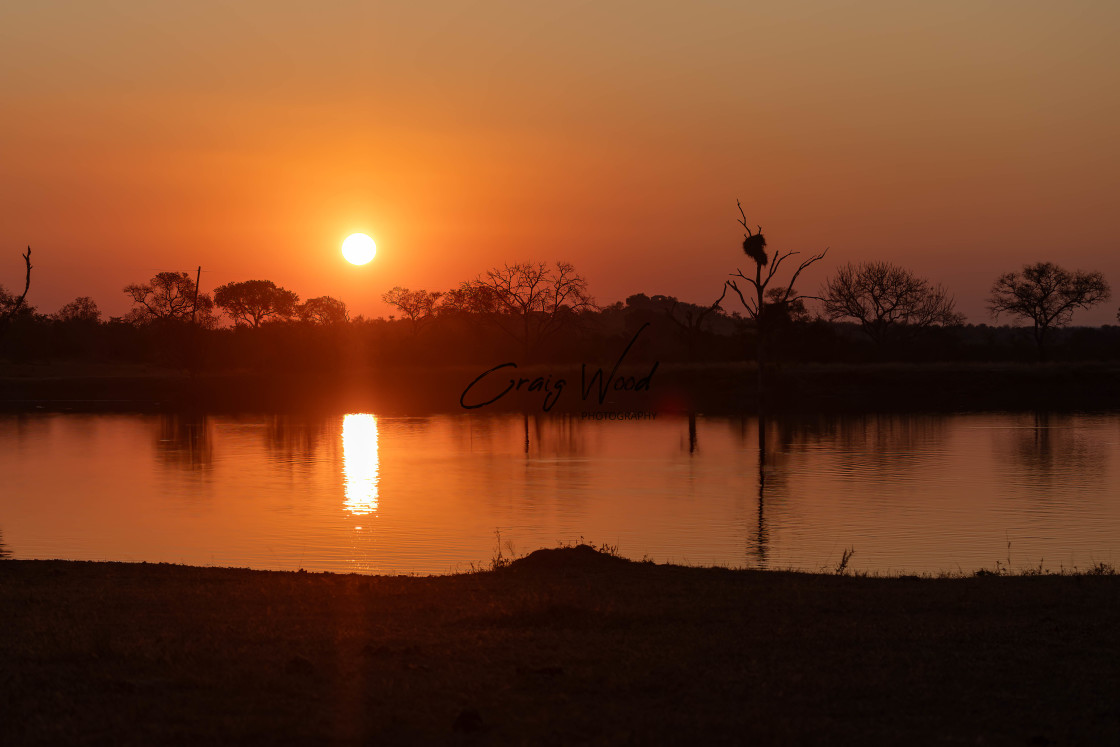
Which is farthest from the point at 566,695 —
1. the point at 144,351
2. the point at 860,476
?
the point at 144,351

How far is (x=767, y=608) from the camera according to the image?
11.1 metres

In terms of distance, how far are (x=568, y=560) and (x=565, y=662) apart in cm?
558

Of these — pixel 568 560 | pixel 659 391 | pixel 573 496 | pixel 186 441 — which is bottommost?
pixel 573 496

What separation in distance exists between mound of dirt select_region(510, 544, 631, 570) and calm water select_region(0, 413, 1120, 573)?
3.35 m

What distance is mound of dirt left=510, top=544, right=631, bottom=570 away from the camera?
14.3m

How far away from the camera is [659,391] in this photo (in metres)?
77.6

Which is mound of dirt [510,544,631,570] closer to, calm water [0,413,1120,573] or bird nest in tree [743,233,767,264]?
calm water [0,413,1120,573]

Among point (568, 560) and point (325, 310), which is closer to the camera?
point (568, 560)

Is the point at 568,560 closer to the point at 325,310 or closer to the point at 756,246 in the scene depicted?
the point at 756,246

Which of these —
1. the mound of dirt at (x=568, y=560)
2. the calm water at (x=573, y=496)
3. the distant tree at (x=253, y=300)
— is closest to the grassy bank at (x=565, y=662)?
the mound of dirt at (x=568, y=560)

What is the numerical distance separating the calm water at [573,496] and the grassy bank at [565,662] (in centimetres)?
566

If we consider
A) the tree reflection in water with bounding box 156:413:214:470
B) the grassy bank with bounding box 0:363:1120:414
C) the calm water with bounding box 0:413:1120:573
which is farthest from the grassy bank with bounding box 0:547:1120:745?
the grassy bank with bounding box 0:363:1120:414

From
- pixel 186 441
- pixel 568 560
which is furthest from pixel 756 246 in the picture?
pixel 568 560

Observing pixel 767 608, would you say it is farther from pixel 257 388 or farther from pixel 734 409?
pixel 257 388
